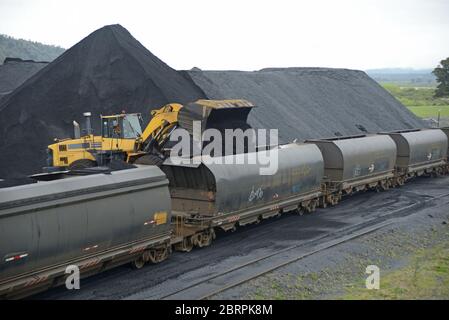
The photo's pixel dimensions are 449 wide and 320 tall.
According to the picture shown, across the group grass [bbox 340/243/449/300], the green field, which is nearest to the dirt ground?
grass [bbox 340/243/449/300]

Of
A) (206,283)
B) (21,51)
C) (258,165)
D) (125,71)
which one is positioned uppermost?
(21,51)

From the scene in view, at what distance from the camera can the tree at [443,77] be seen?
320 ft

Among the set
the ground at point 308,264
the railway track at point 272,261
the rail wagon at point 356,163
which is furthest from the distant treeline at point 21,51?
the railway track at point 272,261

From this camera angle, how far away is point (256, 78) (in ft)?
154

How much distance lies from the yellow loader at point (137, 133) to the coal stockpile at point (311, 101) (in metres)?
13.7

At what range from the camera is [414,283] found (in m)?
15.2

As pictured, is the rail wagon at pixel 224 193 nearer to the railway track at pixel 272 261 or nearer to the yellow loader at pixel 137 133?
the railway track at pixel 272 261

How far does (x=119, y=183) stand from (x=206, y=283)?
3616mm

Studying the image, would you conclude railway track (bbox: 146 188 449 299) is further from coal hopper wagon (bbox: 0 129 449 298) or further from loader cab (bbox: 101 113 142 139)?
loader cab (bbox: 101 113 142 139)

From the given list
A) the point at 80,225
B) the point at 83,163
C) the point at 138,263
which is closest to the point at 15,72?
the point at 83,163

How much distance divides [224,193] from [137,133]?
745cm
